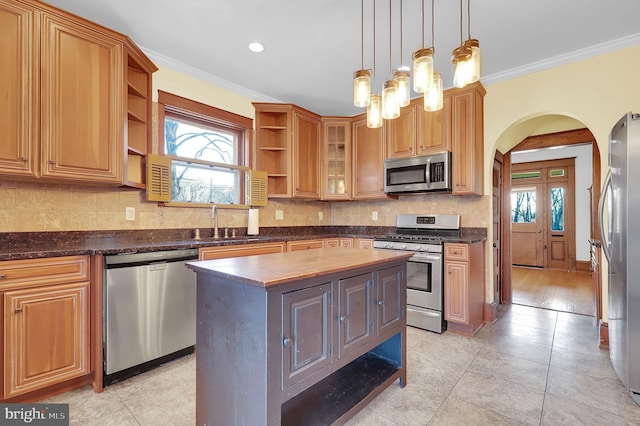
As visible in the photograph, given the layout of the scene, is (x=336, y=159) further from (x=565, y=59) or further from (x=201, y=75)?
(x=565, y=59)

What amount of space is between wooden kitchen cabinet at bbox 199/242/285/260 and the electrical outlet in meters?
0.76

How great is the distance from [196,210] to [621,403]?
12.1ft

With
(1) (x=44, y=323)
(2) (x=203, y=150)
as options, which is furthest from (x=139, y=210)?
(1) (x=44, y=323)

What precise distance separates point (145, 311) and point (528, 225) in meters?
7.53

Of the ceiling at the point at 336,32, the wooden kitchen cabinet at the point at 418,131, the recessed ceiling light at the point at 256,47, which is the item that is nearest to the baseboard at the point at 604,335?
the wooden kitchen cabinet at the point at 418,131

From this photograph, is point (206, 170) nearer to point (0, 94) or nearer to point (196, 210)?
point (196, 210)

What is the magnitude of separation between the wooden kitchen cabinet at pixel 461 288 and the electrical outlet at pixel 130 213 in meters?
3.02

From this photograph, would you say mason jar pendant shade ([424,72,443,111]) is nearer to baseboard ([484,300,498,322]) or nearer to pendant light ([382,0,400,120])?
pendant light ([382,0,400,120])

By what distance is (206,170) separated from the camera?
3.41 metres

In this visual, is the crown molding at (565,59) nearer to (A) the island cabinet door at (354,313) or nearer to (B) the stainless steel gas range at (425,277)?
(B) the stainless steel gas range at (425,277)

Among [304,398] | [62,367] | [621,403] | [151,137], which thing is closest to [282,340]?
[304,398]

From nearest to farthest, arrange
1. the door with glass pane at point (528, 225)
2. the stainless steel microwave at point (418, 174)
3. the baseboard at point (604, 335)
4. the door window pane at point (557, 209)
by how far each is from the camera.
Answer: the baseboard at point (604, 335) < the stainless steel microwave at point (418, 174) < the door window pane at point (557, 209) < the door with glass pane at point (528, 225)

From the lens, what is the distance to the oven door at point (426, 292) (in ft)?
9.98

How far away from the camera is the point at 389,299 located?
6.33 feet
